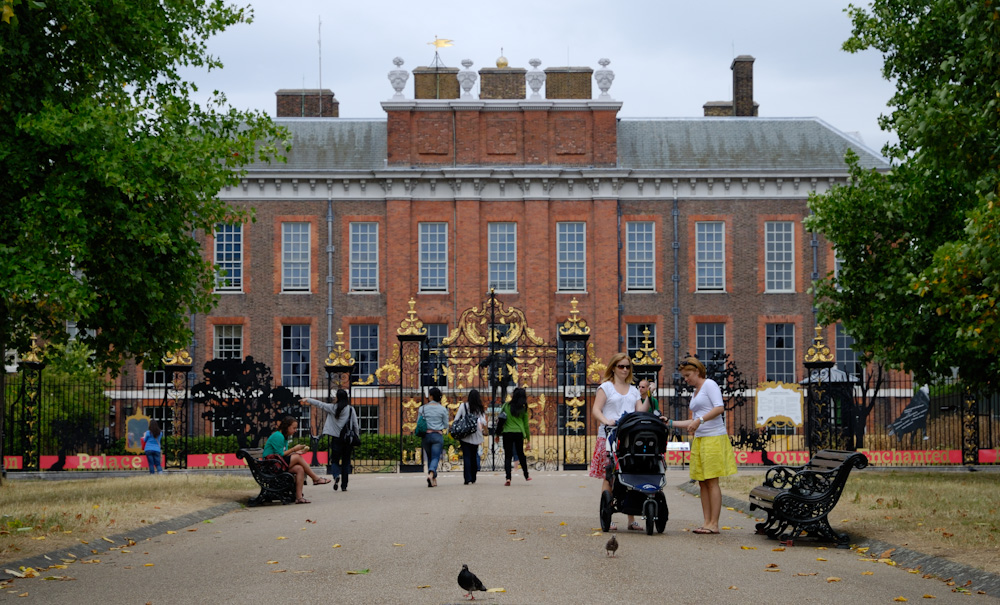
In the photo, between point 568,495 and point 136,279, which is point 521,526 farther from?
point 136,279

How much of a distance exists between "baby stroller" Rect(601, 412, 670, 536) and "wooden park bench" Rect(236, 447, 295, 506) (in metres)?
6.37

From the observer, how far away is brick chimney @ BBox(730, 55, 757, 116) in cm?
4531

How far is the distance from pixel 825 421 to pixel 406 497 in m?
11.7

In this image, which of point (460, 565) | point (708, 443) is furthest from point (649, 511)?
point (460, 565)

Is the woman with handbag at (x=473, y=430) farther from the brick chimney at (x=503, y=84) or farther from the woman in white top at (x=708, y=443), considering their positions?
the brick chimney at (x=503, y=84)

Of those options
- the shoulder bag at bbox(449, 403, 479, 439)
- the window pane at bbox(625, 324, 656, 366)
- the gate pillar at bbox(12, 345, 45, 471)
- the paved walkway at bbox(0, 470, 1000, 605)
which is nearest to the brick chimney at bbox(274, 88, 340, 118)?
the window pane at bbox(625, 324, 656, 366)

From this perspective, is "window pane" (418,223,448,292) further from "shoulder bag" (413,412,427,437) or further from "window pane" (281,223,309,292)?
"shoulder bag" (413,412,427,437)

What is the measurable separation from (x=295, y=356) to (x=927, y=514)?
30093 millimetres

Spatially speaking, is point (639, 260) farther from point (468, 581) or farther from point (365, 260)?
point (468, 581)

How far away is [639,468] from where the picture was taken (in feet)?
39.8

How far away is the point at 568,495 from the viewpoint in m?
18.3

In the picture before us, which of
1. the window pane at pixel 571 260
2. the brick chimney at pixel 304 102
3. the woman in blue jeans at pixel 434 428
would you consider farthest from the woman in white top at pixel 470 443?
the brick chimney at pixel 304 102

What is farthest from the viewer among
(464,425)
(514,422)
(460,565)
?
(464,425)

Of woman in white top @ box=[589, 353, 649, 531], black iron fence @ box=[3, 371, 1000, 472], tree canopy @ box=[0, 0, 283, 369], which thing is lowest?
black iron fence @ box=[3, 371, 1000, 472]
